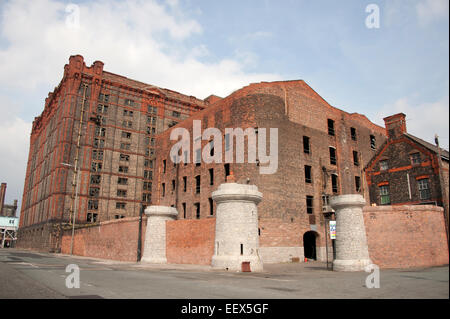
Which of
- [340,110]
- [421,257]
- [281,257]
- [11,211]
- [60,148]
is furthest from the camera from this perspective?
[11,211]

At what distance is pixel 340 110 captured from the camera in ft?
132

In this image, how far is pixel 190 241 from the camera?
26.1 meters

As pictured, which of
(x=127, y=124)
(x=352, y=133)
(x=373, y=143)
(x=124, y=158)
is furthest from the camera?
(x=127, y=124)

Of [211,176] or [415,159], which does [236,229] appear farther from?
[415,159]

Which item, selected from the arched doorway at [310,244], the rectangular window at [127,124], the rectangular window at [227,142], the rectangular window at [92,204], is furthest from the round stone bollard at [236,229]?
the rectangular window at [127,124]

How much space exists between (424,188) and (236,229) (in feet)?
64.8

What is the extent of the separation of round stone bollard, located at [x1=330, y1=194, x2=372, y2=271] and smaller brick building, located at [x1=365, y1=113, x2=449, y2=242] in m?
10.4

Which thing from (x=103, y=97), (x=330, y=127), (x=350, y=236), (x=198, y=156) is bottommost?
(x=350, y=236)

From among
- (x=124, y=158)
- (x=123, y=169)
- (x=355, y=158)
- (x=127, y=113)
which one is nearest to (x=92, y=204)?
(x=123, y=169)

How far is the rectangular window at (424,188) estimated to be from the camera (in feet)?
98.4

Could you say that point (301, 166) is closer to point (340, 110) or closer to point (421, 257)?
point (340, 110)

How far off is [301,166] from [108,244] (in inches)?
885

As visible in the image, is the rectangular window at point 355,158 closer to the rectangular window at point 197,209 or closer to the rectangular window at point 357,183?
the rectangular window at point 357,183
